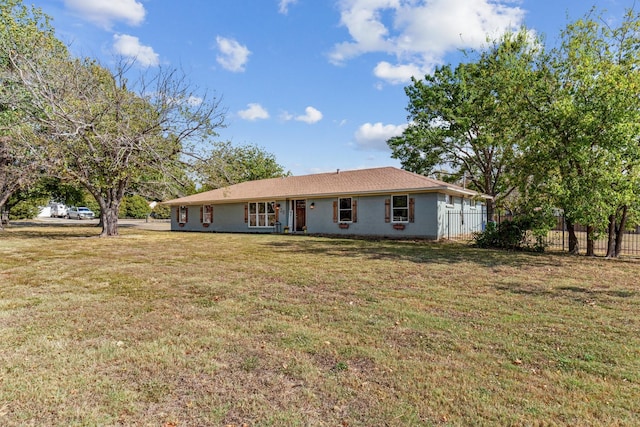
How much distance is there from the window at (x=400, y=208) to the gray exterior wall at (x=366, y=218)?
0.28 m

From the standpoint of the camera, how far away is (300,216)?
22125 millimetres

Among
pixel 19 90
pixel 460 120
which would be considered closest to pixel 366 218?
pixel 460 120

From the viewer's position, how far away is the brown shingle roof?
17625 mm

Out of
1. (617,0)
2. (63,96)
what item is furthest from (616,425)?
(63,96)

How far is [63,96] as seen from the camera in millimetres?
14859

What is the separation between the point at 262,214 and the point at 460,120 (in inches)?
494

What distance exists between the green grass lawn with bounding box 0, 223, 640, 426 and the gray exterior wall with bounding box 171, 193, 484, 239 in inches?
375

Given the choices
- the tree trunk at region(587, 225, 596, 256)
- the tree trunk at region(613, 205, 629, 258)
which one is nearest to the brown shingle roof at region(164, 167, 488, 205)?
the tree trunk at region(587, 225, 596, 256)

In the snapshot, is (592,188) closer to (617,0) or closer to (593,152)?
(593,152)

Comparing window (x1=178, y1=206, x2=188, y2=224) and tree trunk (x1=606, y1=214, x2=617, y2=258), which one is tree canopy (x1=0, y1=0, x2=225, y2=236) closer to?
window (x1=178, y1=206, x2=188, y2=224)

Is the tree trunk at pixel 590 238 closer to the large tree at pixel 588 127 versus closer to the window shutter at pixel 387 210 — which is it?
the large tree at pixel 588 127

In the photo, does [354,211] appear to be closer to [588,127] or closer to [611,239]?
[611,239]

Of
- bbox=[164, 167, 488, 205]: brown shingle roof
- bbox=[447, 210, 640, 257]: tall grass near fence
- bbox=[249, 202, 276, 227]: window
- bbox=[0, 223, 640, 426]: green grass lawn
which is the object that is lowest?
bbox=[0, 223, 640, 426]: green grass lawn

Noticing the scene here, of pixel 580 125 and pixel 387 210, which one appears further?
pixel 387 210
